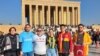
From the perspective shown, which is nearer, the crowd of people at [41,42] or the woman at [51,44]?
the crowd of people at [41,42]

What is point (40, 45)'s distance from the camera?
484 inches

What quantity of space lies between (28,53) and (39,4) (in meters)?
69.9

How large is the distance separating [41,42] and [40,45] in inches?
3.9

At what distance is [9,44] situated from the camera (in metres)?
11.9

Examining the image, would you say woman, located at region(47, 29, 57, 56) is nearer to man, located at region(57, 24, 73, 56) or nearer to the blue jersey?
man, located at region(57, 24, 73, 56)

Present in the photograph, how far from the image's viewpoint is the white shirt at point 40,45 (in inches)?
480

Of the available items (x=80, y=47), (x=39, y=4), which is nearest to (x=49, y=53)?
(x=80, y=47)

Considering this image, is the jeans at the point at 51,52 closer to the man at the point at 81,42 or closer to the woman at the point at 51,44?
the woman at the point at 51,44

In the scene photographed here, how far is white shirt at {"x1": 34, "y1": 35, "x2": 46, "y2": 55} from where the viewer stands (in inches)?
480

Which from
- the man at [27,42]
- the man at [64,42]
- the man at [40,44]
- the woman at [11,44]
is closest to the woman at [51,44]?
the man at [64,42]

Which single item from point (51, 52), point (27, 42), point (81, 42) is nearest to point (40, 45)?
point (27, 42)

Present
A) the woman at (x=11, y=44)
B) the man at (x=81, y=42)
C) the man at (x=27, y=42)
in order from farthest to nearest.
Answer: the man at (x=27, y=42)
the man at (x=81, y=42)
the woman at (x=11, y=44)

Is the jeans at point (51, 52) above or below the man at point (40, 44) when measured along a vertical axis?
below

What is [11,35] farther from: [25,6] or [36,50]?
[25,6]
